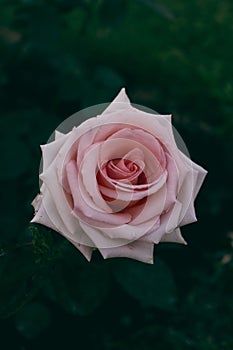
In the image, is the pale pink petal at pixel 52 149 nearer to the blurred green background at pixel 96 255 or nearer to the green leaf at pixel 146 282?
the blurred green background at pixel 96 255

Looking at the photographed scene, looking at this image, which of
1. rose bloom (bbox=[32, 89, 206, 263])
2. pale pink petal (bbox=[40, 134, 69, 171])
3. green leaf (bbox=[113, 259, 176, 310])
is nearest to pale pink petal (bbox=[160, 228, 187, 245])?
rose bloom (bbox=[32, 89, 206, 263])

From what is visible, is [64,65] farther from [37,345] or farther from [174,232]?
[174,232]

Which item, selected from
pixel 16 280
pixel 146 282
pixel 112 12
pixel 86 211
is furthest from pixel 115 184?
pixel 112 12

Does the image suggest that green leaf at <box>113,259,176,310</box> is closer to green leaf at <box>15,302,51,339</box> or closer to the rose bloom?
green leaf at <box>15,302,51,339</box>

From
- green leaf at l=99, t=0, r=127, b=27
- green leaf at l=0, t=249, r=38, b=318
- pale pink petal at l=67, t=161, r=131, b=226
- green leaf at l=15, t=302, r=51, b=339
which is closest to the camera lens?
pale pink petal at l=67, t=161, r=131, b=226

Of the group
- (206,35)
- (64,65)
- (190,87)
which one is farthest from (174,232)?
(206,35)
